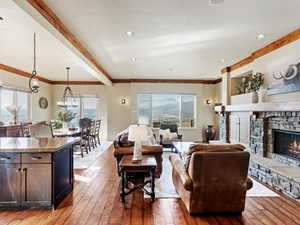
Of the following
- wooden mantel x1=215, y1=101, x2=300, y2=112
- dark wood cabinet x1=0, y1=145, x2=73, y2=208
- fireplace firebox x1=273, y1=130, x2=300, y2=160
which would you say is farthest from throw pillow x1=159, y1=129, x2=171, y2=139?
dark wood cabinet x1=0, y1=145, x2=73, y2=208

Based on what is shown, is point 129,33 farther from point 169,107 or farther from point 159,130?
point 169,107

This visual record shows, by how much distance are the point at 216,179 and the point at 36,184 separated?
7.99 feet

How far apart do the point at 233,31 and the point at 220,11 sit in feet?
3.15

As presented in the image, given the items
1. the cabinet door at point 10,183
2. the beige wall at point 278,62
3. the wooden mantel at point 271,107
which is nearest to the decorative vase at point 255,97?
the wooden mantel at point 271,107

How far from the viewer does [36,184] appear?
9.27 feet

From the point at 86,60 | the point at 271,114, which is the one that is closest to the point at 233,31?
the point at 271,114

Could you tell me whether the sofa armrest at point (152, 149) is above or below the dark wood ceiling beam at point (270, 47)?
below

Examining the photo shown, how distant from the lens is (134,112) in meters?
9.31

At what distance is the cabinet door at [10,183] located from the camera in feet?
9.21

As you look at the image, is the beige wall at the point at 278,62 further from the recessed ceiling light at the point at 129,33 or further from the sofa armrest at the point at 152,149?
the recessed ceiling light at the point at 129,33

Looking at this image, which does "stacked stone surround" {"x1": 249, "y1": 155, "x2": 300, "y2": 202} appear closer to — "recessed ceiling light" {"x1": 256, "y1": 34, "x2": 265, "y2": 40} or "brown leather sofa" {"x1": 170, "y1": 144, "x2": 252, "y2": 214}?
"brown leather sofa" {"x1": 170, "y1": 144, "x2": 252, "y2": 214}

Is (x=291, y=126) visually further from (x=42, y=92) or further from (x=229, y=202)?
(x=42, y=92)

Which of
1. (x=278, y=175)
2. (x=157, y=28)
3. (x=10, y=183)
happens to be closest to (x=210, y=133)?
(x=278, y=175)

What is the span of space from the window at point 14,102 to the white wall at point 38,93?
23cm
